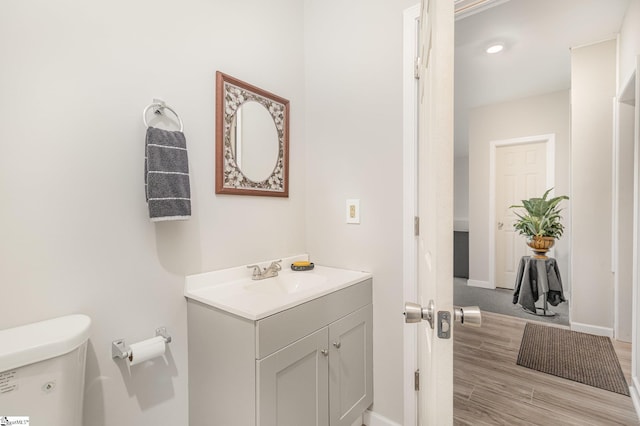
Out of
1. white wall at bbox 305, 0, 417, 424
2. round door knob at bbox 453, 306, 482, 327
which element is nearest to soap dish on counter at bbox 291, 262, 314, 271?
white wall at bbox 305, 0, 417, 424

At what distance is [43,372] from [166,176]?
671 millimetres

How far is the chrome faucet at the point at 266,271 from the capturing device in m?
1.52

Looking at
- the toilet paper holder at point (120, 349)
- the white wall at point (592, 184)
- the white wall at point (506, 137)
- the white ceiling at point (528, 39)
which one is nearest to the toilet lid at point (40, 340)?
the toilet paper holder at point (120, 349)

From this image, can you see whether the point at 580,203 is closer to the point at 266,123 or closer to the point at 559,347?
the point at 559,347

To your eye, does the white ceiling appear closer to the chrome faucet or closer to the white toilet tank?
the chrome faucet

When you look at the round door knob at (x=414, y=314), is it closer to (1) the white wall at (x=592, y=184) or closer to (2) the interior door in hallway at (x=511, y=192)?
(1) the white wall at (x=592, y=184)

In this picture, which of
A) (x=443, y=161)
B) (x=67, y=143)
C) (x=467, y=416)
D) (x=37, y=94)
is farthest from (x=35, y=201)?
(x=467, y=416)

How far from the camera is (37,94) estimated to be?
0.93 m

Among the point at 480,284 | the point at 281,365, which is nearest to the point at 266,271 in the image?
the point at 281,365

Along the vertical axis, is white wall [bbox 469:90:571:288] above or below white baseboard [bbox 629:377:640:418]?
above

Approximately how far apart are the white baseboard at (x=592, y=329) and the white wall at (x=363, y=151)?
2.48 metres

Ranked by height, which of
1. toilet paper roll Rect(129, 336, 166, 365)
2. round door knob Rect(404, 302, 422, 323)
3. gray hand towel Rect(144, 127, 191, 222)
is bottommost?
toilet paper roll Rect(129, 336, 166, 365)

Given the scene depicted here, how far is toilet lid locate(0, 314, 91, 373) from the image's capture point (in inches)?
29.3

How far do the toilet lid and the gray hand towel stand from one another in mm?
404
